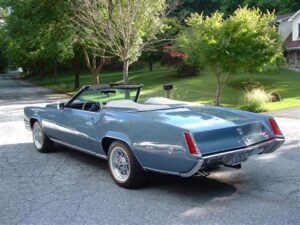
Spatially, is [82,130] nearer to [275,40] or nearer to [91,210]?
[91,210]

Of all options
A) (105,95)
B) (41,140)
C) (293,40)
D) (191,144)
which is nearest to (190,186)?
(191,144)

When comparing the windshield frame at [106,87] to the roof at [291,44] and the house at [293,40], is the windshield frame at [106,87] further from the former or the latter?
the roof at [291,44]

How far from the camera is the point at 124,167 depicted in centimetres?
524

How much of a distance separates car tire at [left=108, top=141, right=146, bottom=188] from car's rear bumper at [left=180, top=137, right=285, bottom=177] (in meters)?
0.78

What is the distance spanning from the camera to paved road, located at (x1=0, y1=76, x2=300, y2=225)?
4172 mm

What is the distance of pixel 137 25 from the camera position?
618 inches

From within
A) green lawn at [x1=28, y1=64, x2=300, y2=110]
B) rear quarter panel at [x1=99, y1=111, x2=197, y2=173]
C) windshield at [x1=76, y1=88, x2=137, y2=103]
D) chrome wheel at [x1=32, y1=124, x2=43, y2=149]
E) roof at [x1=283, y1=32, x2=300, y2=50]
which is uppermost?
roof at [x1=283, y1=32, x2=300, y2=50]

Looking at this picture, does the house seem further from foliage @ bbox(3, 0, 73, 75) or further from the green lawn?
foliage @ bbox(3, 0, 73, 75)

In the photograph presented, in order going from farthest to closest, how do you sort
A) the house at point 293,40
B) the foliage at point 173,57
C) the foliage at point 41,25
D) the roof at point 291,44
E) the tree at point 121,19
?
the house at point 293,40 < the roof at point 291,44 < the foliage at point 173,57 < the foliage at point 41,25 < the tree at point 121,19

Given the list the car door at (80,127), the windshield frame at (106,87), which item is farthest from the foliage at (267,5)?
the car door at (80,127)

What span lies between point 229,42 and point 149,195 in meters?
12.9

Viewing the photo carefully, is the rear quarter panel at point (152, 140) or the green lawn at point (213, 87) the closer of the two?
the rear quarter panel at point (152, 140)

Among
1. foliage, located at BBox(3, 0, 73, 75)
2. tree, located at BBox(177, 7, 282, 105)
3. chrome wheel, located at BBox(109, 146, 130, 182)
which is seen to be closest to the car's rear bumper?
chrome wheel, located at BBox(109, 146, 130, 182)

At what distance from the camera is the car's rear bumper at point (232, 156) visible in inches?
170
